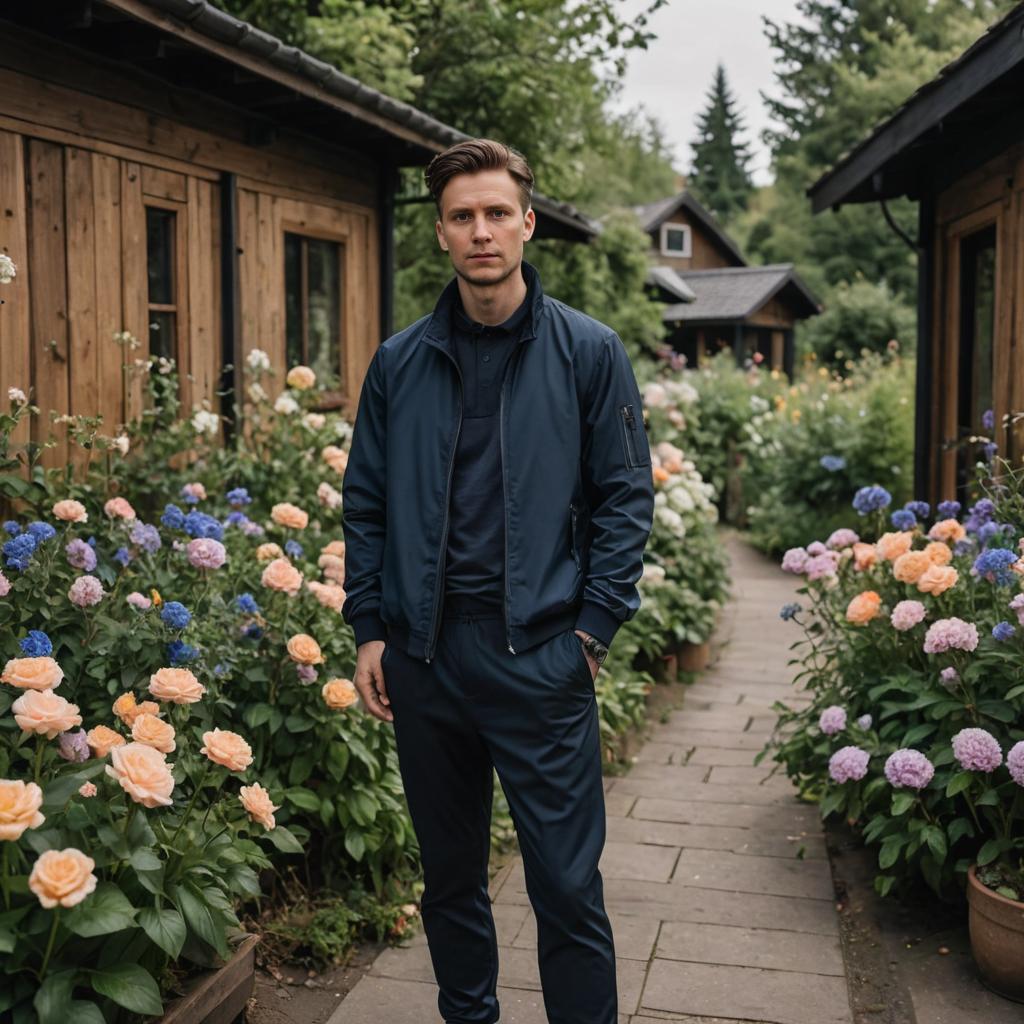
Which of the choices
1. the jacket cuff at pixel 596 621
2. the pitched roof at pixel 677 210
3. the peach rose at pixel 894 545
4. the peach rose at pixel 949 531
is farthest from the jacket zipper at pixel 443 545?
the pitched roof at pixel 677 210

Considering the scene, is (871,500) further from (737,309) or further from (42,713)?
(737,309)

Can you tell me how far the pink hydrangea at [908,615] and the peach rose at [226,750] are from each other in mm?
2211

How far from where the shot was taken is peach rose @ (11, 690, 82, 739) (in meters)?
2.41

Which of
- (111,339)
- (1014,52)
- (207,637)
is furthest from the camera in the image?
(111,339)

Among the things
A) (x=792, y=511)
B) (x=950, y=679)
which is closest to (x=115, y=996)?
(x=950, y=679)

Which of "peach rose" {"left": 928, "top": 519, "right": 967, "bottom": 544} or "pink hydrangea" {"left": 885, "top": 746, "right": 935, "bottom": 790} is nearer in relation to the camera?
"pink hydrangea" {"left": 885, "top": 746, "right": 935, "bottom": 790}

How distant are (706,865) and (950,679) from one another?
1.29 m

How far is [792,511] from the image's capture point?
41.8 feet

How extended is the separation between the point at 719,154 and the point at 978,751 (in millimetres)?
62515

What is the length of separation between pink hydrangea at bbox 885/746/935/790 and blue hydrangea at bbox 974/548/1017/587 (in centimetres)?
63

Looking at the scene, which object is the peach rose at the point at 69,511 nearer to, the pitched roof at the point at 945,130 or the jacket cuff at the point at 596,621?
the jacket cuff at the point at 596,621

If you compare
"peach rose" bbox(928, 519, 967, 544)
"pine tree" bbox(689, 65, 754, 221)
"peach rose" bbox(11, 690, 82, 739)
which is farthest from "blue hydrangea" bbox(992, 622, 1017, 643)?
Answer: "pine tree" bbox(689, 65, 754, 221)

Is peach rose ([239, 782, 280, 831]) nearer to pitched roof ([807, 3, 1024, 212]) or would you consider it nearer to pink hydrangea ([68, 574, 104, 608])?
pink hydrangea ([68, 574, 104, 608])

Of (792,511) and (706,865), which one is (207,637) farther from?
(792,511)
